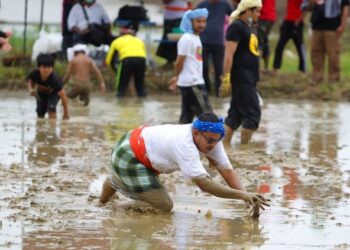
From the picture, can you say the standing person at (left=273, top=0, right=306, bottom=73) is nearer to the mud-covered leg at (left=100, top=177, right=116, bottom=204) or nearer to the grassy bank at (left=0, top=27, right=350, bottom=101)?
the grassy bank at (left=0, top=27, right=350, bottom=101)

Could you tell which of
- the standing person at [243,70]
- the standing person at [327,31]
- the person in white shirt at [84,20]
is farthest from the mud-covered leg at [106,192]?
the person in white shirt at [84,20]

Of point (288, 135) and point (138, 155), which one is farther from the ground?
point (138, 155)

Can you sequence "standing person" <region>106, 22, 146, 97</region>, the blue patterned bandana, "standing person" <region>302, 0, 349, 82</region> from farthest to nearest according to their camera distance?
"standing person" <region>302, 0, 349, 82</region> → "standing person" <region>106, 22, 146, 97</region> → the blue patterned bandana

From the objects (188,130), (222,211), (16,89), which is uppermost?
(188,130)

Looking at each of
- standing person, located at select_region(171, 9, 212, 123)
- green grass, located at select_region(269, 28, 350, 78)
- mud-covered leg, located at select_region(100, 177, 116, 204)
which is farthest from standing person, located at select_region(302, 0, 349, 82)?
mud-covered leg, located at select_region(100, 177, 116, 204)

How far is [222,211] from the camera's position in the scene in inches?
337

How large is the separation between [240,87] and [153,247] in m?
5.56

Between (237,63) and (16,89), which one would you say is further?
(16,89)

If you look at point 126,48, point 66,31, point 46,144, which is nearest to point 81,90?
point 126,48

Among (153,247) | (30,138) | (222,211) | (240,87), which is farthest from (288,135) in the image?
(153,247)

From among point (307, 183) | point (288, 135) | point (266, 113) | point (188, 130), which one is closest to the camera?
point (188, 130)

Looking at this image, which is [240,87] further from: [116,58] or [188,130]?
[116,58]

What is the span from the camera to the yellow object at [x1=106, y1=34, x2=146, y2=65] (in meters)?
18.4

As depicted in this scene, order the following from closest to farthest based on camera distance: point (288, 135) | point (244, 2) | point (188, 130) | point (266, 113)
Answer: point (188, 130) < point (244, 2) < point (288, 135) < point (266, 113)
